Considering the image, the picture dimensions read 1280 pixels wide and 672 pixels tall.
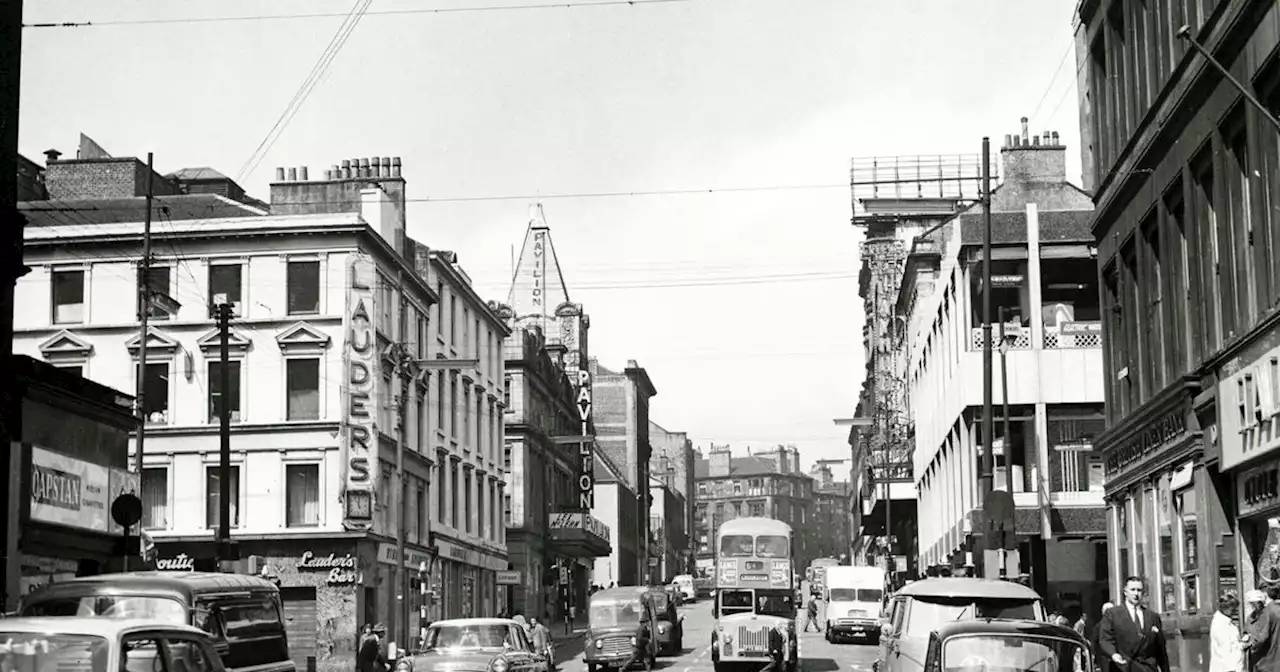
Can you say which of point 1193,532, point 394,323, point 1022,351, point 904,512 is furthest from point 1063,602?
point 904,512

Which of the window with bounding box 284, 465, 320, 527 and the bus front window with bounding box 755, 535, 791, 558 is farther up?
the window with bounding box 284, 465, 320, 527

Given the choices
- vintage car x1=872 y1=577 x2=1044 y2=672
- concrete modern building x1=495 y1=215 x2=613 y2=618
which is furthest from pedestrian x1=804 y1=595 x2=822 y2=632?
vintage car x1=872 y1=577 x2=1044 y2=672

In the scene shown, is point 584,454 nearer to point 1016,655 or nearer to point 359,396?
point 359,396

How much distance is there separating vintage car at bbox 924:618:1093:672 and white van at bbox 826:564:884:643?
125 feet

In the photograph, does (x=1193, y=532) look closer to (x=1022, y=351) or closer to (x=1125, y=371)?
(x=1125, y=371)

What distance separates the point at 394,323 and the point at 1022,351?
20156 mm

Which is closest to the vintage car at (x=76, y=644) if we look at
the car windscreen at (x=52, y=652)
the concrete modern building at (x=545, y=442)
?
the car windscreen at (x=52, y=652)

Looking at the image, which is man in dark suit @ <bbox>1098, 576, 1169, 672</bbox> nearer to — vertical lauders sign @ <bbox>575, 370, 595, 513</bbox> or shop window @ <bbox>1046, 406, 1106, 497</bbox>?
shop window @ <bbox>1046, 406, 1106, 497</bbox>

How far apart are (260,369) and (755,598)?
55.9 ft

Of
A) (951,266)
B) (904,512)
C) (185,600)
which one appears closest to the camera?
(185,600)

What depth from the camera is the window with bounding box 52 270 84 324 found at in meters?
48.3

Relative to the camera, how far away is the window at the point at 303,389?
47.3 metres

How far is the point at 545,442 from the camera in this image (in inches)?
3174

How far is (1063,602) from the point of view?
40.8m
